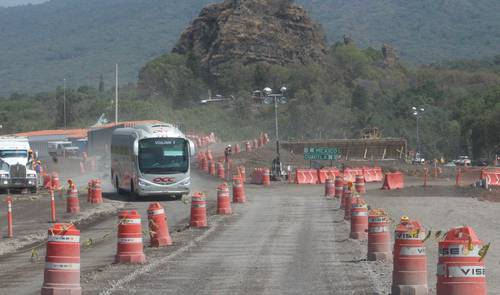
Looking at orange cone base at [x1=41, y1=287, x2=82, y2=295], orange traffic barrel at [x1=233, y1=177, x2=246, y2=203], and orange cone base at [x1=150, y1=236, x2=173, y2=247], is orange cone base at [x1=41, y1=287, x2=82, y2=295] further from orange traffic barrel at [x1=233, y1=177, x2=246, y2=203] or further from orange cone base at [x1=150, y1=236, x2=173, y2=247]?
orange traffic barrel at [x1=233, y1=177, x2=246, y2=203]

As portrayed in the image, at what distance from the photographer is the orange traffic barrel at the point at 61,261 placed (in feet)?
49.5

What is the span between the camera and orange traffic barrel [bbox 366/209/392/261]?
20.2m

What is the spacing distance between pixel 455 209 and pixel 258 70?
446 ft

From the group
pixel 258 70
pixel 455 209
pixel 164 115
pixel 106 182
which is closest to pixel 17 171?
pixel 106 182

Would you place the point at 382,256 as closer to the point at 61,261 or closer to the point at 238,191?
the point at 61,261

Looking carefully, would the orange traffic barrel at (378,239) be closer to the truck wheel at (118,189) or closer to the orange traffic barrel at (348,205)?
the orange traffic barrel at (348,205)

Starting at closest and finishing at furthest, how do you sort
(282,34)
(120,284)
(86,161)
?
(120,284) → (86,161) → (282,34)

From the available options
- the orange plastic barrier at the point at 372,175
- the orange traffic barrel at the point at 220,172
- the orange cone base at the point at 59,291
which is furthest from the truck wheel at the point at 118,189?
the orange cone base at the point at 59,291

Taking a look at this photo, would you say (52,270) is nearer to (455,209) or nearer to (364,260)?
(364,260)

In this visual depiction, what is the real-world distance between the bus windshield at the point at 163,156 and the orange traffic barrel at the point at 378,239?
81.7ft

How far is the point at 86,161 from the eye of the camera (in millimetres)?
80000

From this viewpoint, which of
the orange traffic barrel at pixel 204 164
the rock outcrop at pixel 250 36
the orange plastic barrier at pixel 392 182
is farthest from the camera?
the rock outcrop at pixel 250 36

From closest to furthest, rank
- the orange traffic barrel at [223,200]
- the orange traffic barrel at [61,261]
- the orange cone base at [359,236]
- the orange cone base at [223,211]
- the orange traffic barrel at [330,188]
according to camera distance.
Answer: the orange traffic barrel at [61,261]
the orange cone base at [359,236]
the orange traffic barrel at [223,200]
the orange cone base at [223,211]
the orange traffic barrel at [330,188]

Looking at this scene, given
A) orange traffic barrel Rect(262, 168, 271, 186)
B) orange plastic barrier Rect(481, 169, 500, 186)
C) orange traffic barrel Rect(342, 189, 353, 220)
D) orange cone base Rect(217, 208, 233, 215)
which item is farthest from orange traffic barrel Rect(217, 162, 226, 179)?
orange traffic barrel Rect(342, 189, 353, 220)
